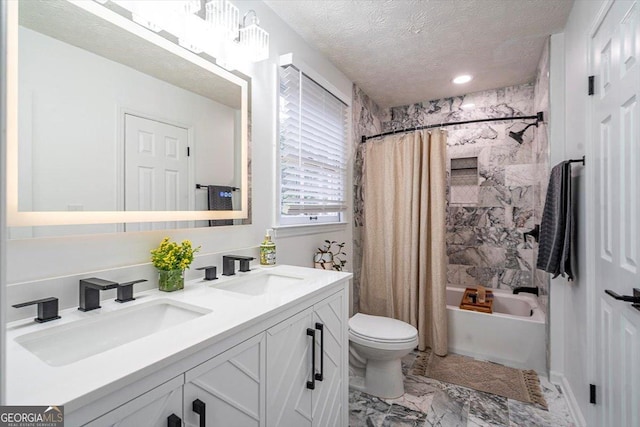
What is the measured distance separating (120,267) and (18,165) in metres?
0.44

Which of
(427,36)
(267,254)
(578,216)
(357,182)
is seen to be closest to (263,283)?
(267,254)

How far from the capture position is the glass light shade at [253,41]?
1619mm

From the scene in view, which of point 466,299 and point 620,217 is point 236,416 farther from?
A: point 466,299

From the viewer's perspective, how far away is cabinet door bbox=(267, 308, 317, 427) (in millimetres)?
1028

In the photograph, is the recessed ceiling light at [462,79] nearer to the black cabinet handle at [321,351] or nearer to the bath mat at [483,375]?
the bath mat at [483,375]

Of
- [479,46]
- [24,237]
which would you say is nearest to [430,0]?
[479,46]

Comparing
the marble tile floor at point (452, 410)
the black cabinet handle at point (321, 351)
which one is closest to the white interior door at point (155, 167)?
the black cabinet handle at point (321, 351)

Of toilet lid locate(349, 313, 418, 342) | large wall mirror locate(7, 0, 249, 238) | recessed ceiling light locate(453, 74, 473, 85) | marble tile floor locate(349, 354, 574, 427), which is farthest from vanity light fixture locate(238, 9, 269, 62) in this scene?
marble tile floor locate(349, 354, 574, 427)

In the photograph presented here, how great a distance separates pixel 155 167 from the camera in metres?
1.26

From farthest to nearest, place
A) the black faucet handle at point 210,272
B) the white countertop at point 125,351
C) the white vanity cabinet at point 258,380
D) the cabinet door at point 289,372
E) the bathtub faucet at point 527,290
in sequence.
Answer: the bathtub faucet at point 527,290 < the black faucet handle at point 210,272 < the cabinet door at point 289,372 < the white vanity cabinet at point 258,380 < the white countertop at point 125,351

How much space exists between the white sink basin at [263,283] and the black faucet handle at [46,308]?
2.00 feet

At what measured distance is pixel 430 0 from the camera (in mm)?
1834

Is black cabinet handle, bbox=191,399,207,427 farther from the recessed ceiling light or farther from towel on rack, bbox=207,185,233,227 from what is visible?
the recessed ceiling light

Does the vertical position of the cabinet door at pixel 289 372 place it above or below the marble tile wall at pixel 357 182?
below
